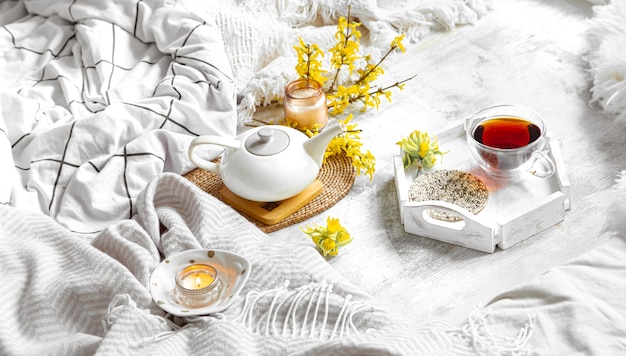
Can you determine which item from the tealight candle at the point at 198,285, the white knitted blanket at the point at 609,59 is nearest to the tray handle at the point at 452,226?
the tealight candle at the point at 198,285

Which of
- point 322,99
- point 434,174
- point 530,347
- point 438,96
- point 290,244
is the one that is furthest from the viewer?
point 438,96

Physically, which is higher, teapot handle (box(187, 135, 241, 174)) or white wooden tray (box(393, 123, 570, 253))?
teapot handle (box(187, 135, 241, 174))

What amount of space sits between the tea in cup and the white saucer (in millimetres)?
462

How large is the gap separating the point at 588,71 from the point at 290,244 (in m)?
0.81

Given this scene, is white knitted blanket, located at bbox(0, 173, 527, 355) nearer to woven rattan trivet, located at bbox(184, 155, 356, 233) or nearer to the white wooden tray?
woven rattan trivet, located at bbox(184, 155, 356, 233)

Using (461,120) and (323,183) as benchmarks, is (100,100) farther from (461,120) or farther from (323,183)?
(461,120)

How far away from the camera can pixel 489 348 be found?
1073mm

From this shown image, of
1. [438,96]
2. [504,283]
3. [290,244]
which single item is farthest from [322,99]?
[504,283]

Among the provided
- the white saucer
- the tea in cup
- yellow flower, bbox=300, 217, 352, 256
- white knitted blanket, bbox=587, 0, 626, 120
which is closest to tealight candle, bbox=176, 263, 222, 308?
the white saucer

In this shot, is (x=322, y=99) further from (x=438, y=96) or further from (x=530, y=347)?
(x=530, y=347)

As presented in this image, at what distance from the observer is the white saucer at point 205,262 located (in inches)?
46.0

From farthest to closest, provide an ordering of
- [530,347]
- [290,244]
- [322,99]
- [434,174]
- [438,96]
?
[438,96] < [322,99] < [434,174] < [290,244] < [530,347]

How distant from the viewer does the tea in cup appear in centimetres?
137

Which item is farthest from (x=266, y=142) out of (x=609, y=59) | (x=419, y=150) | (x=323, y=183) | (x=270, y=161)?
(x=609, y=59)
